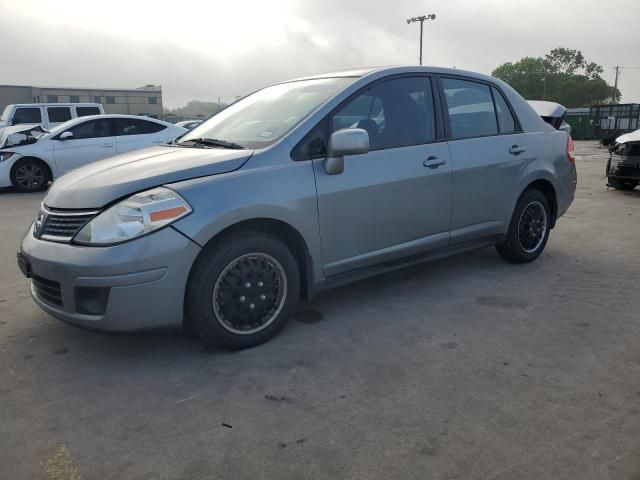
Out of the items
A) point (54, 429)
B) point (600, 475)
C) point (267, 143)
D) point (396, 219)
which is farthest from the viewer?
point (396, 219)

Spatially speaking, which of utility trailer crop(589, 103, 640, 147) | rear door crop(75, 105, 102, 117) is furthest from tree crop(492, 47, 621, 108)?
rear door crop(75, 105, 102, 117)

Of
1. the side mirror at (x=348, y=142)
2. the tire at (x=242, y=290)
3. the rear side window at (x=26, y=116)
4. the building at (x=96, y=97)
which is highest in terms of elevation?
the building at (x=96, y=97)

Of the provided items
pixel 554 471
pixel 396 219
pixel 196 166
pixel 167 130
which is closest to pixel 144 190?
pixel 196 166

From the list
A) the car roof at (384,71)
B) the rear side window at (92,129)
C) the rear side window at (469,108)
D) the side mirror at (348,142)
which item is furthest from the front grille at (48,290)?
the rear side window at (92,129)

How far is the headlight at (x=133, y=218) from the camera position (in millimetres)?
2768

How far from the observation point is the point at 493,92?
4586 millimetres

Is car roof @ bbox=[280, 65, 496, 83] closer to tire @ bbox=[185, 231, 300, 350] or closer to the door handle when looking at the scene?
the door handle

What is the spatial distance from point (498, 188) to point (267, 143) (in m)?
2.18

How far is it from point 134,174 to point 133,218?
0.38 meters

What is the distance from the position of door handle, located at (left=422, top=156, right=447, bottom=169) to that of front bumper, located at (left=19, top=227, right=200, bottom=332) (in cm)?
187

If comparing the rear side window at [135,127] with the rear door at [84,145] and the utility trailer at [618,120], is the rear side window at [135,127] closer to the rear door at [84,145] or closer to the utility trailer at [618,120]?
the rear door at [84,145]

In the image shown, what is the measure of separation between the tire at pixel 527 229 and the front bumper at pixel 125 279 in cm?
310

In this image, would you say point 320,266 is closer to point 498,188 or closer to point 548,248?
point 498,188

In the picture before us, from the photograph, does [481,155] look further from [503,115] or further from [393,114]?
[393,114]
